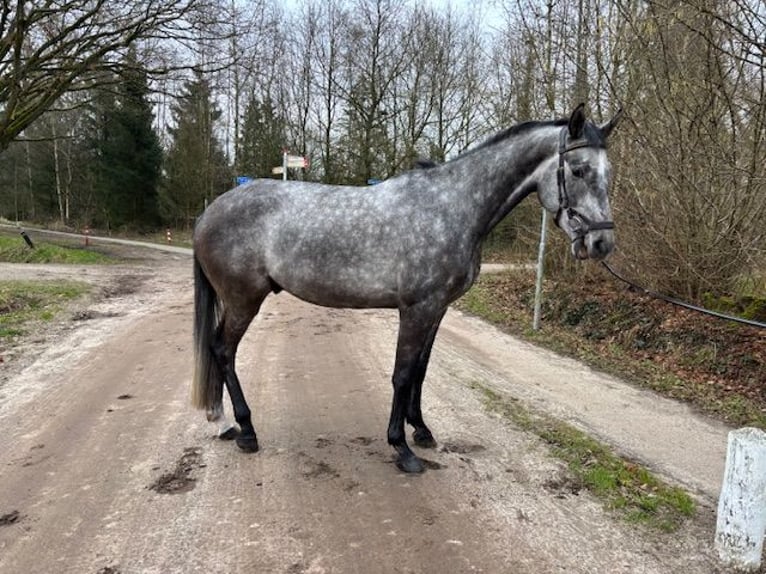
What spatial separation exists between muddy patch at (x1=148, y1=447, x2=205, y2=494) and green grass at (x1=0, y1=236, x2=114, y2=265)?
1410 centimetres

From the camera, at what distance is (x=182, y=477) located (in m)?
3.15

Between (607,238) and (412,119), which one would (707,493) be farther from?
(412,119)

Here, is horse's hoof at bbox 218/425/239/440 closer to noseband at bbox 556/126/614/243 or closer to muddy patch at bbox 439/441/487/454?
muddy patch at bbox 439/441/487/454

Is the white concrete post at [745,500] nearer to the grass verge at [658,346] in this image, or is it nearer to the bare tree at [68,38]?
the grass verge at [658,346]

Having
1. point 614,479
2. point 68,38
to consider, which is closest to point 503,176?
point 614,479

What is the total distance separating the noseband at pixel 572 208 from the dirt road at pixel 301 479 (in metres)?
1.56

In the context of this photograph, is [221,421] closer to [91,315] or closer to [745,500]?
[745,500]

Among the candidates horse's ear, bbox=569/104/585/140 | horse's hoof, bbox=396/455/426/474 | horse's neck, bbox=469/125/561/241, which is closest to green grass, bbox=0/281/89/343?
horse's hoof, bbox=396/455/426/474

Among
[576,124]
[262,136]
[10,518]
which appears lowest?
[10,518]

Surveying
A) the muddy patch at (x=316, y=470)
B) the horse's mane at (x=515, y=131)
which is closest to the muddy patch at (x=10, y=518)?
the muddy patch at (x=316, y=470)

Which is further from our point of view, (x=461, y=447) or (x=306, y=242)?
(x=461, y=447)

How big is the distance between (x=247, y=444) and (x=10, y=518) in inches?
52.1

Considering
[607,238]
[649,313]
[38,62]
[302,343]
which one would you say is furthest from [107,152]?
[607,238]

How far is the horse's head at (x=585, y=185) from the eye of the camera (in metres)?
2.90
